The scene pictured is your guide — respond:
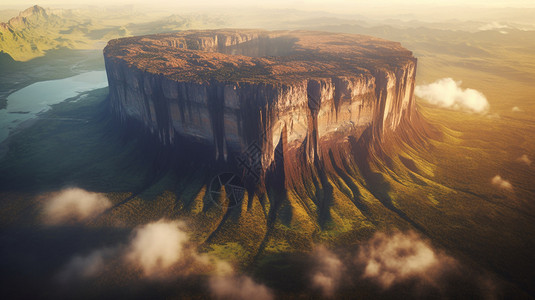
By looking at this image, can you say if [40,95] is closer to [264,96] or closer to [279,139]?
[264,96]

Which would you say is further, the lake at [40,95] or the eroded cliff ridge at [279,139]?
the lake at [40,95]

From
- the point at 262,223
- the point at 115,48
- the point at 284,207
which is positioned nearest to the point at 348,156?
the point at 284,207

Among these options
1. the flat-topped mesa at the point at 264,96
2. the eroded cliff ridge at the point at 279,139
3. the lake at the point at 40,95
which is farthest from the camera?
the lake at the point at 40,95

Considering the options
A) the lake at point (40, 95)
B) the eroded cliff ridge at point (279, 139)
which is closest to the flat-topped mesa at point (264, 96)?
the eroded cliff ridge at point (279, 139)

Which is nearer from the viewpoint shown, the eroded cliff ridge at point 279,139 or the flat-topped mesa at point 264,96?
the eroded cliff ridge at point 279,139

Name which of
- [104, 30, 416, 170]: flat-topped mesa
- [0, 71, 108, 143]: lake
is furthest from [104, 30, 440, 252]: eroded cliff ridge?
[0, 71, 108, 143]: lake

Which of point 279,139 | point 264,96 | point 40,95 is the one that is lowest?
point 279,139

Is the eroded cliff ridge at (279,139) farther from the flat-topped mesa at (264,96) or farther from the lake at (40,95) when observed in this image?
the lake at (40,95)

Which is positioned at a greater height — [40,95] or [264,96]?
[264,96]

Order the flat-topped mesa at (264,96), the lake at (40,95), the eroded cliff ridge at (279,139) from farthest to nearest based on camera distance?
the lake at (40,95) < the flat-topped mesa at (264,96) < the eroded cliff ridge at (279,139)

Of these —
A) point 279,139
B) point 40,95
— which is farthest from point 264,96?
point 40,95
